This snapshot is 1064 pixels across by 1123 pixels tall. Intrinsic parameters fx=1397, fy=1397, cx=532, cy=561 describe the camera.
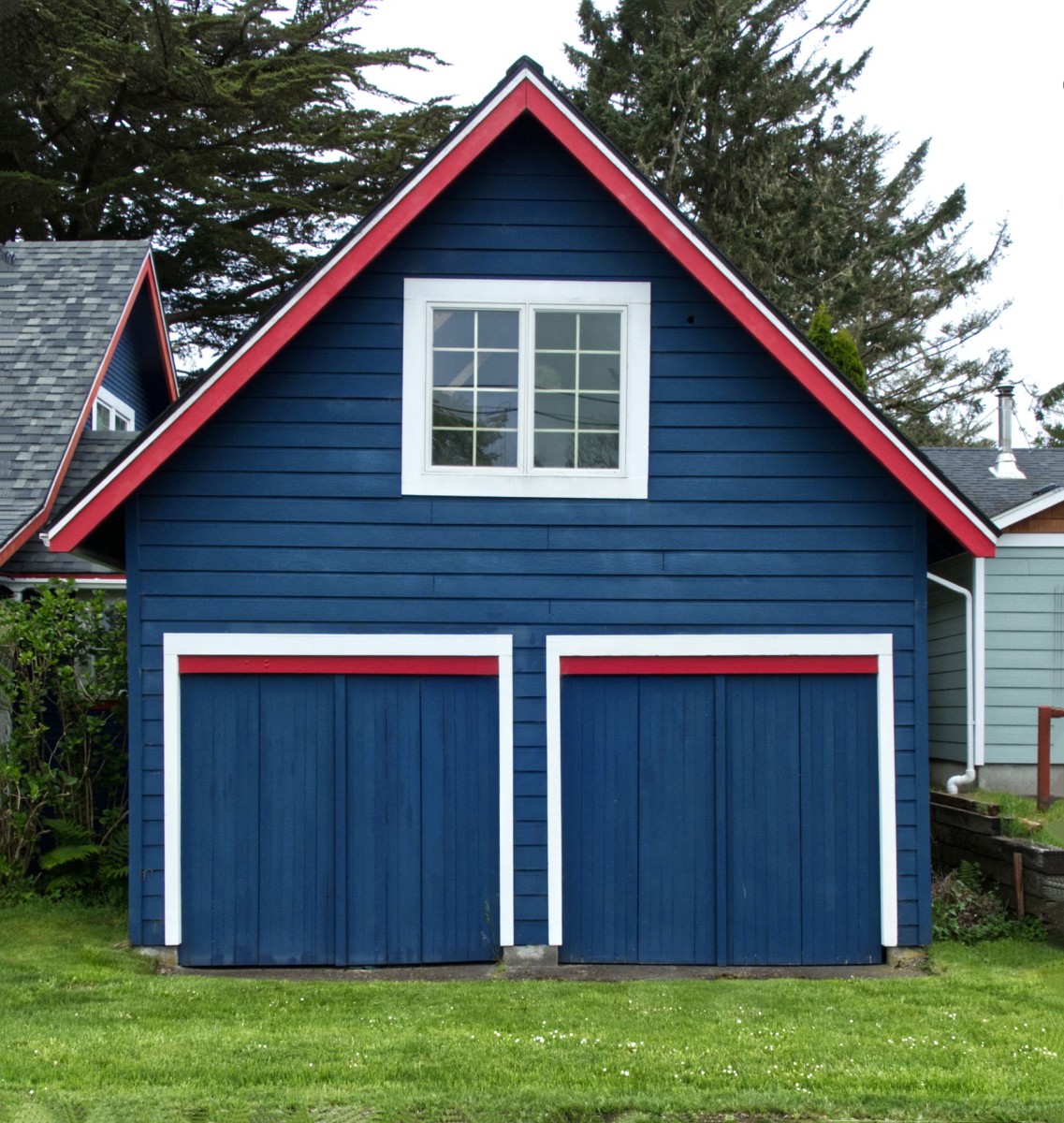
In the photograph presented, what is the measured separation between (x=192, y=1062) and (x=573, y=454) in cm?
490

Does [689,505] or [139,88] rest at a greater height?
[139,88]

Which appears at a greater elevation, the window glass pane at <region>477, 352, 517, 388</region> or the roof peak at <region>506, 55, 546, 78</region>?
the roof peak at <region>506, 55, 546, 78</region>

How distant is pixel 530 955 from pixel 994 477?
9.42 meters

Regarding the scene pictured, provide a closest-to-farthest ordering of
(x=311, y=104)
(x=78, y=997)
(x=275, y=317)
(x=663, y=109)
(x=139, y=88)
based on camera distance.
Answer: (x=78, y=997) → (x=275, y=317) → (x=139, y=88) → (x=311, y=104) → (x=663, y=109)

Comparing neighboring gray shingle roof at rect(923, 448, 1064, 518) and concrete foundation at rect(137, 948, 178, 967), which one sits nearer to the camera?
concrete foundation at rect(137, 948, 178, 967)

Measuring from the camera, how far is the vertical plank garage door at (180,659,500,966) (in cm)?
973

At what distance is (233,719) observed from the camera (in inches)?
387

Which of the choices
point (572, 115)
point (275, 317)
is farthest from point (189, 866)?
point (572, 115)

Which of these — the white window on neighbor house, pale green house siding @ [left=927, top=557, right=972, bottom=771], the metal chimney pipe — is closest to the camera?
pale green house siding @ [left=927, top=557, right=972, bottom=771]

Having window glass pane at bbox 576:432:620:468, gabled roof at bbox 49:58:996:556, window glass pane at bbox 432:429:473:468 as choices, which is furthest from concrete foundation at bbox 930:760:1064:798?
window glass pane at bbox 432:429:473:468

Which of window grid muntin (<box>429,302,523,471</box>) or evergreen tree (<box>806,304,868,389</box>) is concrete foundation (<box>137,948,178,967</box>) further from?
evergreen tree (<box>806,304,868,389</box>)

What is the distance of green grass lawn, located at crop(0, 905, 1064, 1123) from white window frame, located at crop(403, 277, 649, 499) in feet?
11.1

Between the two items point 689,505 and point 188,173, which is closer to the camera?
point 689,505

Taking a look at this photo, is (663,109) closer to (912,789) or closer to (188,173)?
(188,173)
